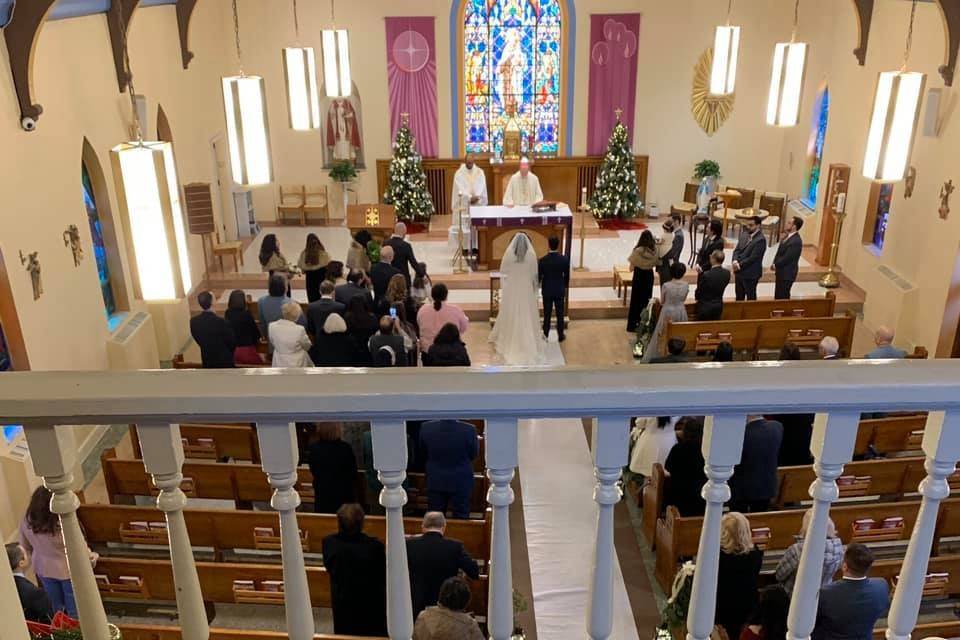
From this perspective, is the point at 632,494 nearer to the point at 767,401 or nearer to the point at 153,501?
the point at 153,501

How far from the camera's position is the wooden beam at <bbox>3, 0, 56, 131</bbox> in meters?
7.44

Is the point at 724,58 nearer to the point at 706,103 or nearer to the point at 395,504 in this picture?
the point at 706,103

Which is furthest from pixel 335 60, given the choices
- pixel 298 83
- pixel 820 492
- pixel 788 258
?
pixel 820 492

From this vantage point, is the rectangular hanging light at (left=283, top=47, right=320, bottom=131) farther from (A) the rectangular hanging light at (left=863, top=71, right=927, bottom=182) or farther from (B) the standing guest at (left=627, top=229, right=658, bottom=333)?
(A) the rectangular hanging light at (left=863, top=71, right=927, bottom=182)

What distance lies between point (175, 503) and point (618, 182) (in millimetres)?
15145

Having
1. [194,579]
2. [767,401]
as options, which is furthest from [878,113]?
[194,579]

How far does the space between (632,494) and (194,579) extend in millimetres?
6219

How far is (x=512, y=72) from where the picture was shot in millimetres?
16484

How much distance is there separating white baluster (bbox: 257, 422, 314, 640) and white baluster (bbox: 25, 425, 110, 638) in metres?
0.36

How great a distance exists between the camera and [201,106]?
13.2 meters

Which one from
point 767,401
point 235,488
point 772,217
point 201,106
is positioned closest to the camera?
point 767,401

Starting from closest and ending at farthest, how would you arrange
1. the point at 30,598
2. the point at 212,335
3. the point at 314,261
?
the point at 30,598 → the point at 212,335 → the point at 314,261

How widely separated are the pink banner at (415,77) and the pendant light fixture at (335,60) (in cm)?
331

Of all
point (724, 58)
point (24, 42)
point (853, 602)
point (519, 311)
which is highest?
point (24, 42)
